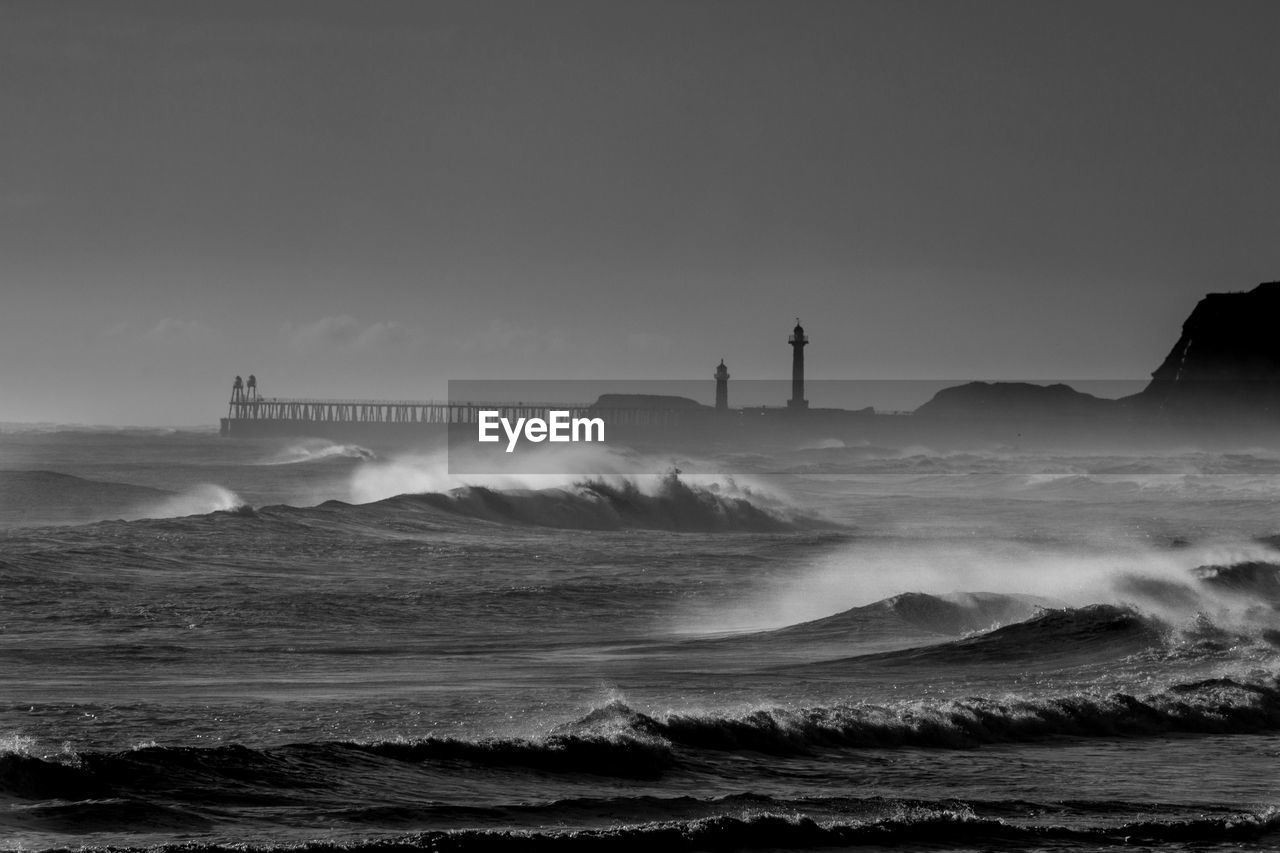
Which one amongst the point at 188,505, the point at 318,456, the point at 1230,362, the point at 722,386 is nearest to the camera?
the point at 188,505

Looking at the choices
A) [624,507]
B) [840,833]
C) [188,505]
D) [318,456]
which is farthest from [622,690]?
[318,456]

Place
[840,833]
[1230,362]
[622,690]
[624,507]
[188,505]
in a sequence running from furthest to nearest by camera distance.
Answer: [1230,362] → [188,505] → [624,507] → [622,690] → [840,833]

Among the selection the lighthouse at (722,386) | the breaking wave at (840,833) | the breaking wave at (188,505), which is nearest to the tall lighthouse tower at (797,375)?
the lighthouse at (722,386)

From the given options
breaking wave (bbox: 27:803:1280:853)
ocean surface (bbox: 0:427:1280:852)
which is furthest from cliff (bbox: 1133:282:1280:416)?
breaking wave (bbox: 27:803:1280:853)

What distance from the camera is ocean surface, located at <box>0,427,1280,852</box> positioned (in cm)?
792

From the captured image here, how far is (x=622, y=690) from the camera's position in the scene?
1184cm

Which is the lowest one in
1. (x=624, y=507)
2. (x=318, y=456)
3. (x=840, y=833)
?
(x=840, y=833)

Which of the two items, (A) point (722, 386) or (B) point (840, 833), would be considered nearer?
(B) point (840, 833)

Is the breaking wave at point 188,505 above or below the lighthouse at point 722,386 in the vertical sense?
below

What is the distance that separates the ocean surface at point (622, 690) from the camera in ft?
26.0

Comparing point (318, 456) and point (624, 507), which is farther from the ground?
point (318, 456)

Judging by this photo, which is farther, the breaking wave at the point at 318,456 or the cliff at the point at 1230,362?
the cliff at the point at 1230,362

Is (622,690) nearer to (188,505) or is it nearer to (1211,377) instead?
(188,505)

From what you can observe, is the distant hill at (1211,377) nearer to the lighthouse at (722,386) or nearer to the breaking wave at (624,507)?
the lighthouse at (722,386)
